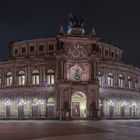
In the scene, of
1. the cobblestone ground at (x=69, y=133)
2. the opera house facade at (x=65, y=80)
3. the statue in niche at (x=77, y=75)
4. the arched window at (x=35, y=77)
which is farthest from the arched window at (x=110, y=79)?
the cobblestone ground at (x=69, y=133)

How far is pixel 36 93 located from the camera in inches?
3974

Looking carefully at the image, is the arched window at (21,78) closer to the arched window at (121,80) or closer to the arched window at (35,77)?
the arched window at (35,77)

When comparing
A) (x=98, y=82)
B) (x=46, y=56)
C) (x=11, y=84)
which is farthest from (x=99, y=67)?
(x=11, y=84)

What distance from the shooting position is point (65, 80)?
96.4 meters

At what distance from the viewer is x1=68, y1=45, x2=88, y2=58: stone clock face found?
9931cm

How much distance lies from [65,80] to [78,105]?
24.5 feet

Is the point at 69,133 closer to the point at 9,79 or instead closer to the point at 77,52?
the point at 77,52

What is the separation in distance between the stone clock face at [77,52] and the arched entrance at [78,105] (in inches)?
338

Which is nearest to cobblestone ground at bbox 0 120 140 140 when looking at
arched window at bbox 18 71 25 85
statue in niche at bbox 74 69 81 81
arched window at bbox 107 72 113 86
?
statue in niche at bbox 74 69 81 81

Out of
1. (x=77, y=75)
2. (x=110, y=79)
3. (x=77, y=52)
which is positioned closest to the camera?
(x=77, y=75)

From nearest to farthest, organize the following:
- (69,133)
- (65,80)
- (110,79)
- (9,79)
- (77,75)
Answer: (69,133) → (65,80) → (77,75) → (9,79) → (110,79)

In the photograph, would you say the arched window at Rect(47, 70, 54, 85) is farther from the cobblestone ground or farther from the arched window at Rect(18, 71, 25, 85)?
the cobblestone ground

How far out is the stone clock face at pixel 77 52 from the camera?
99312 millimetres

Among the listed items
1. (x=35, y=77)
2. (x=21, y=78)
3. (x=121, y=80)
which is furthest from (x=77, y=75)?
(x=121, y=80)
